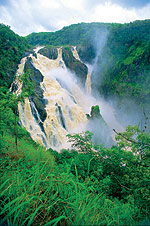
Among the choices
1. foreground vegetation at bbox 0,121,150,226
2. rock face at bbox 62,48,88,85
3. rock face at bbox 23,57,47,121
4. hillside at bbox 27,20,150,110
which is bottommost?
foreground vegetation at bbox 0,121,150,226

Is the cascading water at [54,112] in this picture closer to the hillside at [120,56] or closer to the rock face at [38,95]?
the rock face at [38,95]

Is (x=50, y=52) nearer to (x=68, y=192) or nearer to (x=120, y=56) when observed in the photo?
(x=120, y=56)

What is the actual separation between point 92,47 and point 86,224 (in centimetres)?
4223

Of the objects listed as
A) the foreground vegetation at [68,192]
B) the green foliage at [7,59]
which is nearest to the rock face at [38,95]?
the green foliage at [7,59]

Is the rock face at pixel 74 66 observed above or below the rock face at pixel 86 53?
below

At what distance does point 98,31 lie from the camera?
4147 centimetres

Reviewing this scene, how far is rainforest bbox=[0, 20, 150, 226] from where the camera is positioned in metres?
1.23

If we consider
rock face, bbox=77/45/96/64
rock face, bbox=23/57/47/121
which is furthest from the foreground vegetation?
rock face, bbox=77/45/96/64

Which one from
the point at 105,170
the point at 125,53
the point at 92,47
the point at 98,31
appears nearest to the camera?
the point at 105,170

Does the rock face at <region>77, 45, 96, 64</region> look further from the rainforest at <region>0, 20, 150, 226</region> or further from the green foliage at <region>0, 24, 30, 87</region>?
the green foliage at <region>0, 24, 30, 87</region>

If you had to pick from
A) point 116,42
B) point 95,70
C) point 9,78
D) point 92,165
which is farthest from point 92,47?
point 92,165

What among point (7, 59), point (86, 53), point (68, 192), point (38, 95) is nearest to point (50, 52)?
point (7, 59)

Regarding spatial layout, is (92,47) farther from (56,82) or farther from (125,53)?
(56,82)

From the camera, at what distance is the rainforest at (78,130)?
1.23 metres
